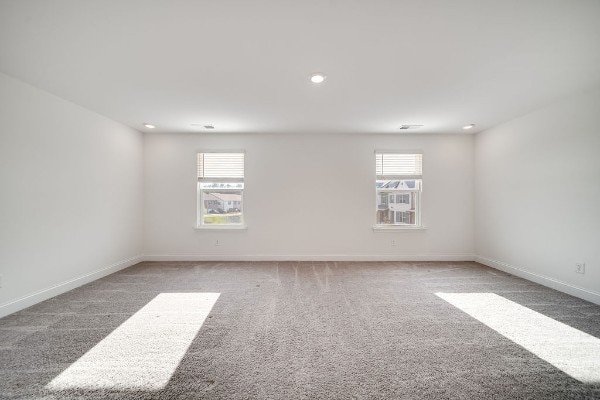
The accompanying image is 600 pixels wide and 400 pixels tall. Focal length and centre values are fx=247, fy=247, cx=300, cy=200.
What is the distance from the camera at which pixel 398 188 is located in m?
5.01

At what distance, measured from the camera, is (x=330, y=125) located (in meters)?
4.36

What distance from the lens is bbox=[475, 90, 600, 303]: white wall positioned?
3.05 metres

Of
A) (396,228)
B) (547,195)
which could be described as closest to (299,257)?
(396,228)

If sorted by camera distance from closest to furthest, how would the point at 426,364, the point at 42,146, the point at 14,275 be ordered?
the point at 426,364, the point at 14,275, the point at 42,146

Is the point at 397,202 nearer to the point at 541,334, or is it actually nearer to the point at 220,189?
the point at 541,334

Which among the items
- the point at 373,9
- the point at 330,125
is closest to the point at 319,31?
the point at 373,9

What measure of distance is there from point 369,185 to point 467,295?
2458mm

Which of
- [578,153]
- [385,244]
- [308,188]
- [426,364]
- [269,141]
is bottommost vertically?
[426,364]

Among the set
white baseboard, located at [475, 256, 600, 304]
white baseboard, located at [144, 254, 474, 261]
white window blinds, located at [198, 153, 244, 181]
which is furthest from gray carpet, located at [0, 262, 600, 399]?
white window blinds, located at [198, 153, 244, 181]

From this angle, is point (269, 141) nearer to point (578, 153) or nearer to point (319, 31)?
point (319, 31)

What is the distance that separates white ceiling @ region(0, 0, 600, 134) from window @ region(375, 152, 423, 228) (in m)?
1.47

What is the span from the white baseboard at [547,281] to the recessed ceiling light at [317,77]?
4.11 m

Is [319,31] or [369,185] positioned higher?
[319,31]

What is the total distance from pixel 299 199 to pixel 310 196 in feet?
0.75
